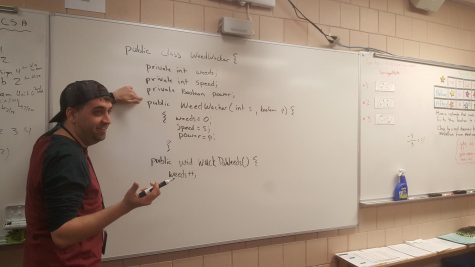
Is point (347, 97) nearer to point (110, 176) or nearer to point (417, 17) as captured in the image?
point (417, 17)

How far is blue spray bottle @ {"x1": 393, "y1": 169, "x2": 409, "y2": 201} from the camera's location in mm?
2328

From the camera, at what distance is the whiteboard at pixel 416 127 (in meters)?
2.28

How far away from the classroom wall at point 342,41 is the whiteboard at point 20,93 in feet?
0.43

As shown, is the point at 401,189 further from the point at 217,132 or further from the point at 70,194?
the point at 70,194

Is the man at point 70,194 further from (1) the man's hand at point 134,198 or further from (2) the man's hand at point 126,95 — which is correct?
(2) the man's hand at point 126,95

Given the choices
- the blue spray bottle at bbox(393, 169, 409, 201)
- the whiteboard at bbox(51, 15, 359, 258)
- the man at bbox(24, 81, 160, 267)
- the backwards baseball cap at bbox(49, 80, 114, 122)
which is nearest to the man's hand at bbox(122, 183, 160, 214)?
the man at bbox(24, 81, 160, 267)

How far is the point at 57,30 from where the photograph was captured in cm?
150

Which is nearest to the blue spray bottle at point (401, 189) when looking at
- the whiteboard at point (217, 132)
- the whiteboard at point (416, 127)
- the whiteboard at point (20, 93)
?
the whiteboard at point (416, 127)

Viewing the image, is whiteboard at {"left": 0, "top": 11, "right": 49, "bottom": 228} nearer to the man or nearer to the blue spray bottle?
the man

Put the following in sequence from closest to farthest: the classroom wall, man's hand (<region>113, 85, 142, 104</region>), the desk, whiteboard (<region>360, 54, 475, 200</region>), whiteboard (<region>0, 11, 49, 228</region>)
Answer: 1. whiteboard (<region>0, 11, 49, 228</region>)
2. man's hand (<region>113, 85, 142, 104</region>)
3. the classroom wall
4. the desk
5. whiteboard (<region>360, 54, 475, 200</region>)

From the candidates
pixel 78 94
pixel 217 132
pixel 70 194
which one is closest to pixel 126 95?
pixel 78 94

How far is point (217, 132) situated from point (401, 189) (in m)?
1.52

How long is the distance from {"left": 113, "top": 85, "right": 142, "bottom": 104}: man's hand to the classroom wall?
390 millimetres

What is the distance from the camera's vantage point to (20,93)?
1464 mm
